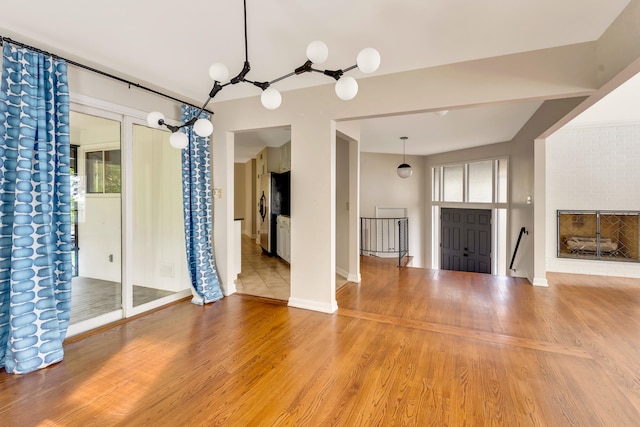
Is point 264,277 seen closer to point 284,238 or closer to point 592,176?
point 284,238

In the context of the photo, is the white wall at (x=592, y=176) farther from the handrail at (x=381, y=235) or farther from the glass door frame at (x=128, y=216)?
the glass door frame at (x=128, y=216)

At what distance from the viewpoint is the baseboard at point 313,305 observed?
11.1 ft

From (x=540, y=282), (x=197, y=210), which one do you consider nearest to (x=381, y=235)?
(x=540, y=282)

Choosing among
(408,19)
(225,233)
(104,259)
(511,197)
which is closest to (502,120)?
(511,197)

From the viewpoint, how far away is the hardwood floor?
1794 millimetres

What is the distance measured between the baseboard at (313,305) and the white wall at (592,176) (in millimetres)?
4404

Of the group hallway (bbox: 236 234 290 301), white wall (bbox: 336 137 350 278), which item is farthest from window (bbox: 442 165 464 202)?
hallway (bbox: 236 234 290 301)

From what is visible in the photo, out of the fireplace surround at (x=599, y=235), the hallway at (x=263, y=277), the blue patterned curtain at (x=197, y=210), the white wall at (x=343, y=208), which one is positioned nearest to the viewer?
the blue patterned curtain at (x=197, y=210)

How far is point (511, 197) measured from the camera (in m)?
6.00

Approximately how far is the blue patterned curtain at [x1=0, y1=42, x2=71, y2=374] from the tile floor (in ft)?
7.16

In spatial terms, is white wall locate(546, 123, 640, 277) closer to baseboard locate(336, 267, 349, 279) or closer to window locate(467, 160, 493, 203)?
window locate(467, 160, 493, 203)

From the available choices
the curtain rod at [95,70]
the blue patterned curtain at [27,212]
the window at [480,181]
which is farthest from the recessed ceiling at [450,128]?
the blue patterned curtain at [27,212]

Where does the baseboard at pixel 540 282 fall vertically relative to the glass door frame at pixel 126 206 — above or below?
below

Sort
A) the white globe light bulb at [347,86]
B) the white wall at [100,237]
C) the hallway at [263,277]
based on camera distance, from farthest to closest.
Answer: the hallway at [263,277], the white wall at [100,237], the white globe light bulb at [347,86]
